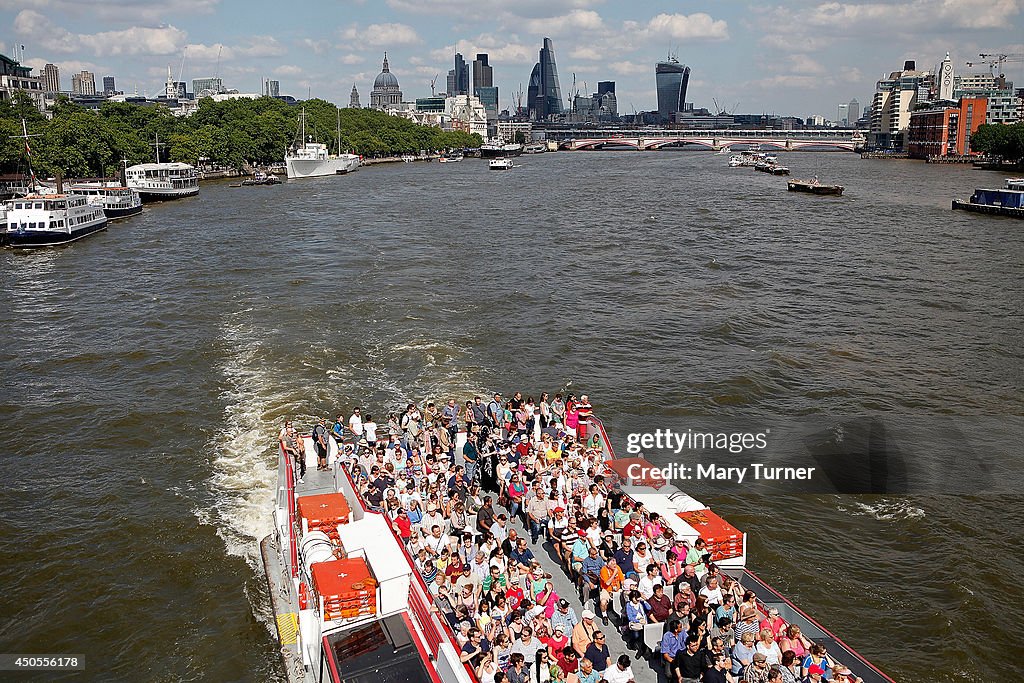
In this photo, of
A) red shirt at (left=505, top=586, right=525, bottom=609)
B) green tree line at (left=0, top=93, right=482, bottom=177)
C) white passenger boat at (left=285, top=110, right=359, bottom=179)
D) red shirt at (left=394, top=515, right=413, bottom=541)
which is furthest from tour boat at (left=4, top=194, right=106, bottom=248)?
white passenger boat at (left=285, top=110, right=359, bottom=179)

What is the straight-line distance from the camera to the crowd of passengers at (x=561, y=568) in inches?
456

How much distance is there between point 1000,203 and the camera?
85125mm

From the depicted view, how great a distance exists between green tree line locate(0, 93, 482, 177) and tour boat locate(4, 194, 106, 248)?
26.5 metres

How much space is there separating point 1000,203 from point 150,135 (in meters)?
124

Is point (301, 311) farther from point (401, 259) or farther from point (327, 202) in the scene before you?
point (327, 202)

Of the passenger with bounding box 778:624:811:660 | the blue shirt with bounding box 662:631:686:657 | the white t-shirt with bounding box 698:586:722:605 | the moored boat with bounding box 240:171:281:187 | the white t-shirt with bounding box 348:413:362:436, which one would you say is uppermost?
the moored boat with bounding box 240:171:281:187

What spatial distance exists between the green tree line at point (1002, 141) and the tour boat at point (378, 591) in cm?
16160

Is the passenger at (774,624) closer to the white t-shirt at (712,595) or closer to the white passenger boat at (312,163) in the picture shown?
the white t-shirt at (712,595)

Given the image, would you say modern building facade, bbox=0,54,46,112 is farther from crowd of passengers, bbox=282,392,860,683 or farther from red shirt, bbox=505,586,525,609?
red shirt, bbox=505,586,525,609

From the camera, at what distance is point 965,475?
2383 cm

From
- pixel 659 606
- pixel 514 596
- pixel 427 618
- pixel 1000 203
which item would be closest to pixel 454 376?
pixel 514 596

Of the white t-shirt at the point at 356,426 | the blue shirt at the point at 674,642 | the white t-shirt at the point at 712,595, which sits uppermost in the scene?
the white t-shirt at the point at 356,426

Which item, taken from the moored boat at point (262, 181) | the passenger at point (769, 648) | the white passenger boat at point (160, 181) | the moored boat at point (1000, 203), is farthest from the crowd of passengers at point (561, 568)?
the moored boat at point (262, 181)

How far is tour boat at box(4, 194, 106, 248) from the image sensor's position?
217 feet
